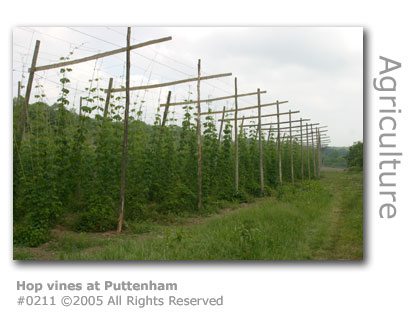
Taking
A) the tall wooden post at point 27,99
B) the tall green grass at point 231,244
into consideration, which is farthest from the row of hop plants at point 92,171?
the tall green grass at point 231,244

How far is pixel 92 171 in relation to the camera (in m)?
6.71

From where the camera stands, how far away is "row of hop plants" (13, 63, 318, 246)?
5.60 m

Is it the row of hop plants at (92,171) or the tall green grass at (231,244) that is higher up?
the row of hop plants at (92,171)

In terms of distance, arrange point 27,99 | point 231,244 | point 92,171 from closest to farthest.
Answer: point 231,244 → point 27,99 → point 92,171

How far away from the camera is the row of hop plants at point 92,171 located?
221 inches

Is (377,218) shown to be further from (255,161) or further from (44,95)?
(255,161)

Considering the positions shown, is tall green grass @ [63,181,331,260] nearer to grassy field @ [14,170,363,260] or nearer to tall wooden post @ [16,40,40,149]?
grassy field @ [14,170,363,260]

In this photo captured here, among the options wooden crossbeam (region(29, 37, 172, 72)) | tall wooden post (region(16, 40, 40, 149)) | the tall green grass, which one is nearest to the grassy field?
the tall green grass

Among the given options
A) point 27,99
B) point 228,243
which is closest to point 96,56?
point 27,99

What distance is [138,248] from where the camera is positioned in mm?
4789

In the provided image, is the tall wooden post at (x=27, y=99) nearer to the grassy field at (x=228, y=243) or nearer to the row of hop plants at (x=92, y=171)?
the row of hop plants at (x=92, y=171)

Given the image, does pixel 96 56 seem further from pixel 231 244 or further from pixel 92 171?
pixel 231 244
